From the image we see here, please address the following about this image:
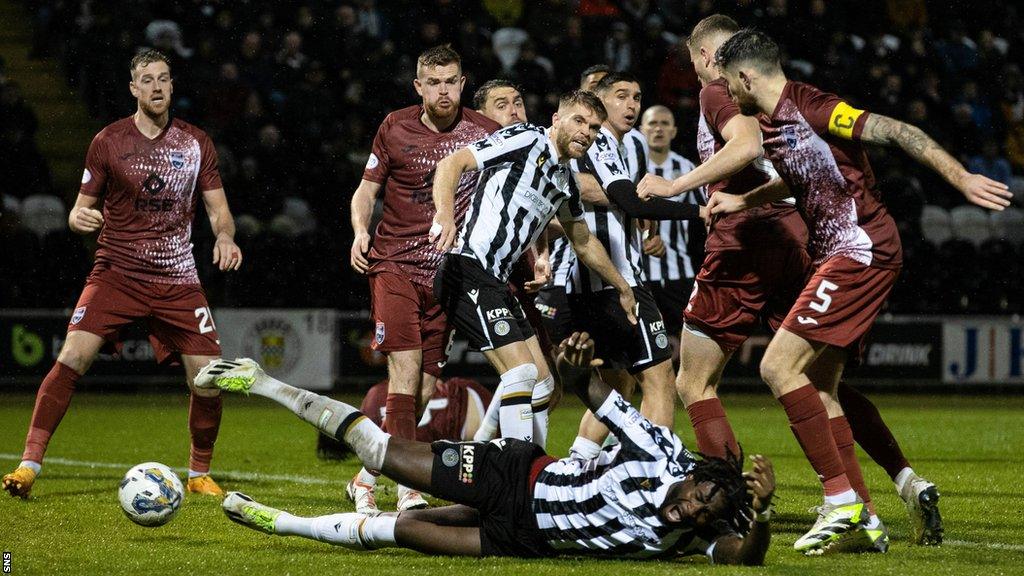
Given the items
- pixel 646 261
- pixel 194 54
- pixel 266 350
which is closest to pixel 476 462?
pixel 646 261

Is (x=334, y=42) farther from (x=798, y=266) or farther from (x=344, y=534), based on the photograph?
(x=344, y=534)

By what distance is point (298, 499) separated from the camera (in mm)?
7195

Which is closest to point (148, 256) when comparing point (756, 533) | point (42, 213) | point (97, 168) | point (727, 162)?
point (97, 168)

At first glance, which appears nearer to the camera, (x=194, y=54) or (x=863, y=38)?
(x=194, y=54)

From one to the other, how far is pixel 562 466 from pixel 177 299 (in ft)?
11.7

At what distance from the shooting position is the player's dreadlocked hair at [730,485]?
4914 millimetres

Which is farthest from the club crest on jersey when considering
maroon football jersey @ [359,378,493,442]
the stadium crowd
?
the stadium crowd

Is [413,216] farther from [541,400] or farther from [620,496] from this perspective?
[620,496]

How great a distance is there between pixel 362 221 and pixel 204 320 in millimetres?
1299

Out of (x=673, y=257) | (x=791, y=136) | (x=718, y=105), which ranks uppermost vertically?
(x=718, y=105)

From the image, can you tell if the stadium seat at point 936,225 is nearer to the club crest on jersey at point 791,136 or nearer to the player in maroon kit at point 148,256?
the player in maroon kit at point 148,256

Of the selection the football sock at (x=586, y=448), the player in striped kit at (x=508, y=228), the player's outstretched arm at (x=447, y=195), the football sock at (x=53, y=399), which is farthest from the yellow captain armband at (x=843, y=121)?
the football sock at (x=53, y=399)

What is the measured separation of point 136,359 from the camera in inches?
572

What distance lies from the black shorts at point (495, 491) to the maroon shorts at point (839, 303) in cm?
136
